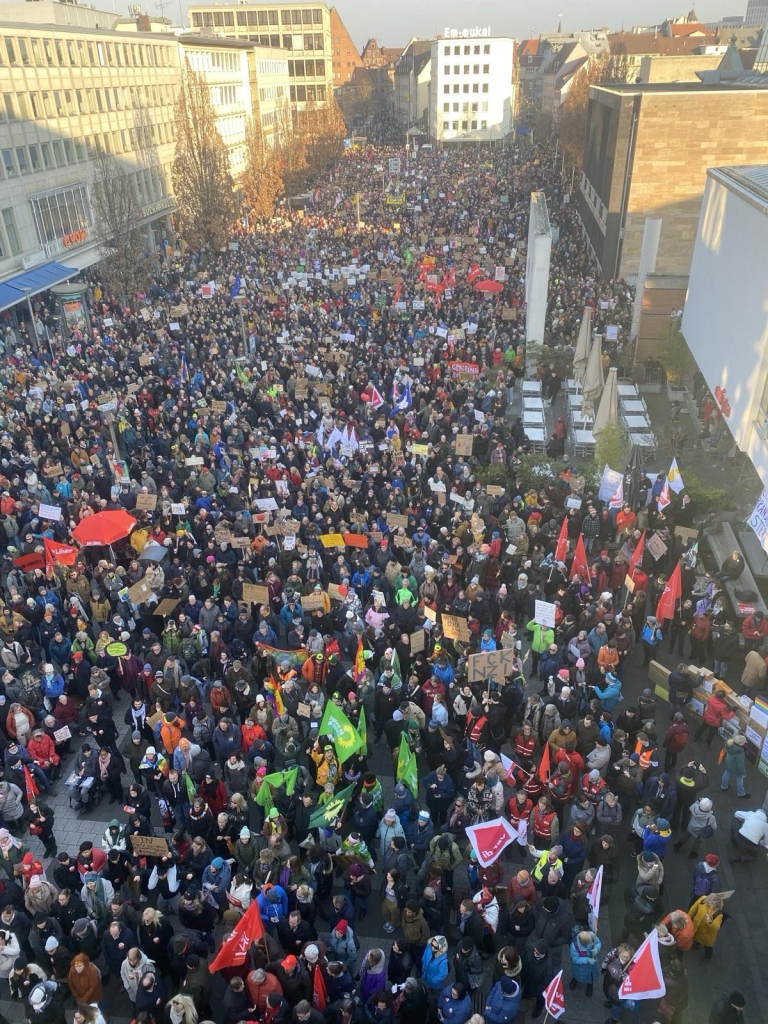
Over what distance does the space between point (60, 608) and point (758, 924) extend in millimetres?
11157

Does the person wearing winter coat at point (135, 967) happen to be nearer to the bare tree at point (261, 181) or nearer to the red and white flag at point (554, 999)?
the red and white flag at point (554, 999)

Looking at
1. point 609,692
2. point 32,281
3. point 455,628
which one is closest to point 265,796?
point 455,628

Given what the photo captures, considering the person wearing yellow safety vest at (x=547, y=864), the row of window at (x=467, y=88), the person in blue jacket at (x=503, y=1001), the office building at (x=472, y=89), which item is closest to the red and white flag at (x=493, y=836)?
the person wearing yellow safety vest at (x=547, y=864)

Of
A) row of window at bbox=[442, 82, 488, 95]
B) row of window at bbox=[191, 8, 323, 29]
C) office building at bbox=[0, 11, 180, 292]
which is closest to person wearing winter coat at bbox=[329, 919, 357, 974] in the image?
office building at bbox=[0, 11, 180, 292]

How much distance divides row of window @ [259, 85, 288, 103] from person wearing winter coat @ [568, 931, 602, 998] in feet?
256

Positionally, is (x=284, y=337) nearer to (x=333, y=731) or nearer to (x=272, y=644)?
(x=272, y=644)

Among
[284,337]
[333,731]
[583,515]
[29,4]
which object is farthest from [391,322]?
[29,4]

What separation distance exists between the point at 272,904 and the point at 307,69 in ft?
324

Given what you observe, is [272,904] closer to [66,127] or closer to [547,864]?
[547,864]

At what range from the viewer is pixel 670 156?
3353 centimetres

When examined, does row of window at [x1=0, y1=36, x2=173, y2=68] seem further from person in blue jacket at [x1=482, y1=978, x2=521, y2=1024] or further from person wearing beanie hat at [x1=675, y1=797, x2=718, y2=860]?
person in blue jacket at [x1=482, y1=978, x2=521, y2=1024]

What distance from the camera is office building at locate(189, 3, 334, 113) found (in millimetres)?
86938

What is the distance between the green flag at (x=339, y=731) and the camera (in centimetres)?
984

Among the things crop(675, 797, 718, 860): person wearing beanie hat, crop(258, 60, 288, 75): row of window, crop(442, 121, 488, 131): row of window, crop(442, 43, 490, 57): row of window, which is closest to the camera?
crop(675, 797, 718, 860): person wearing beanie hat
